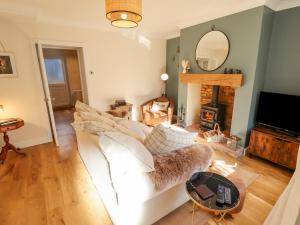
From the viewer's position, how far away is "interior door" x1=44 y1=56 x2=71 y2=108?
21.3 feet

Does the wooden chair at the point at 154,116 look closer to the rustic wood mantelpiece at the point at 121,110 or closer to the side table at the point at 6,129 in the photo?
the rustic wood mantelpiece at the point at 121,110

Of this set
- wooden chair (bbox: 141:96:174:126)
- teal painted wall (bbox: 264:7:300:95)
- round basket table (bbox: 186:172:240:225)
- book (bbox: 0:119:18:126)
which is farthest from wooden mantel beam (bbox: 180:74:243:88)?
book (bbox: 0:119:18:126)

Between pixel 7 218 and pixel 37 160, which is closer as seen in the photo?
pixel 7 218

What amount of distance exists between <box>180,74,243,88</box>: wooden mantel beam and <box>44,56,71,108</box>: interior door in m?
5.14

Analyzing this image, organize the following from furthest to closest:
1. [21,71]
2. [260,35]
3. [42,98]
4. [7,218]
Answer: [42,98], [21,71], [260,35], [7,218]

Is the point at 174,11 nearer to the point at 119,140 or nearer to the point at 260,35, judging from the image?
the point at 260,35

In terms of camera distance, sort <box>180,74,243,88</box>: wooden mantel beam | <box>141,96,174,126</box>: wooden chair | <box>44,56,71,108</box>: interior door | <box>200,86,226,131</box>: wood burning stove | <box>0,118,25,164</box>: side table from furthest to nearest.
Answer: <box>44,56,71,108</box>: interior door < <box>141,96,174,126</box>: wooden chair < <box>200,86,226,131</box>: wood burning stove < <box>180,74,243,88</box>: wooden mantel beam < <box>0,118,25,164</box>: side table

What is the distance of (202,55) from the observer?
3516mm

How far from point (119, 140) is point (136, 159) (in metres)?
0.24

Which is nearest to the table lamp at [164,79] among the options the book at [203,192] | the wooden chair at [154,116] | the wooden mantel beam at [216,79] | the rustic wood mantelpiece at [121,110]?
the wooden chair at [154,116]

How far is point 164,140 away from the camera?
5.09 feet


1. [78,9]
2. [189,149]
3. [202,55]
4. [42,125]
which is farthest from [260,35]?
[42,125]

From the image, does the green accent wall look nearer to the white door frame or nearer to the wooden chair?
the wooden chair

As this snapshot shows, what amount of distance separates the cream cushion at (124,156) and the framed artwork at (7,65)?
8.99 feet
